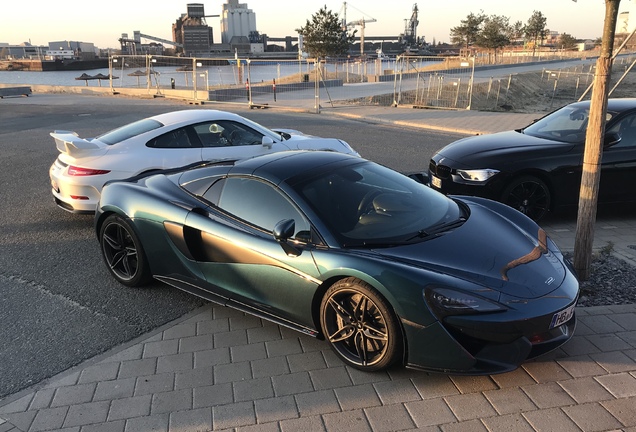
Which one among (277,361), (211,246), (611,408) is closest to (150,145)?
(211,246)

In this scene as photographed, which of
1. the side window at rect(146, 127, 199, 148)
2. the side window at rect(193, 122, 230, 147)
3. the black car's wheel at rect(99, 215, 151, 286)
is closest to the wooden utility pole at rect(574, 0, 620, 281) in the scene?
the black car's wheel at rect(99, 215, 151, 286)

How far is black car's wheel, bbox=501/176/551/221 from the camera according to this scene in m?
6.36

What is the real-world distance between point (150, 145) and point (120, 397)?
408cm

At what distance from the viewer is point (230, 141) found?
723cm

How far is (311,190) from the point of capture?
3766 mm

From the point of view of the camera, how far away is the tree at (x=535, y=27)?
249ft

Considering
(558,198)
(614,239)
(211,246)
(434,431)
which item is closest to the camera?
(434,431)

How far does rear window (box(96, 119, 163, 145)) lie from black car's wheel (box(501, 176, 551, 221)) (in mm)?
4633

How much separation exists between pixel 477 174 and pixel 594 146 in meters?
2.07

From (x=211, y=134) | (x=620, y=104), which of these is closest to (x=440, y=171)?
(x=620, y=104)

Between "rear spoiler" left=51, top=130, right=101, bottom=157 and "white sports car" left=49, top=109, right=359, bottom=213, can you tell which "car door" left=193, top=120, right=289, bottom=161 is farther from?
"rear spoiler" left=51, top=130, right=101, bottom=157

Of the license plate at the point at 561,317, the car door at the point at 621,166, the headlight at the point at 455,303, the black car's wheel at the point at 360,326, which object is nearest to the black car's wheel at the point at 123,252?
the black car's wheel at the point at 360,326

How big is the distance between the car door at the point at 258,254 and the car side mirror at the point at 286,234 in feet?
0.11

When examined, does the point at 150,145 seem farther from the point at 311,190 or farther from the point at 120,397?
the point at 120,397
